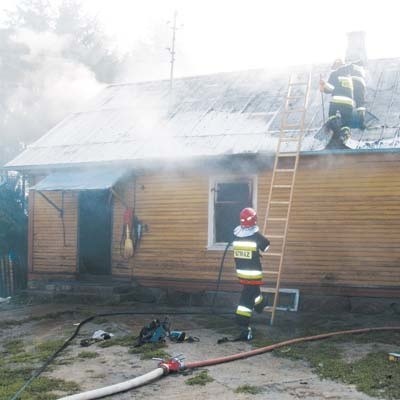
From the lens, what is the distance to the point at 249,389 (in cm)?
535

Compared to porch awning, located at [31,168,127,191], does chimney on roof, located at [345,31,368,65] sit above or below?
above

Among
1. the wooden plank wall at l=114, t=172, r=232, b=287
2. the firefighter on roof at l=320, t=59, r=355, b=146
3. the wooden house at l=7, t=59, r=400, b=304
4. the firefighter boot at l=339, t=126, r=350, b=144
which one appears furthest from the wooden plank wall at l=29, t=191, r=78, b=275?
the firefighter boot at l=339, t=126, r=350, b=144

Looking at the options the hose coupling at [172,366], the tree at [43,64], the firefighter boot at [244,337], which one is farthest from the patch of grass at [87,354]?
the tree at [43,64]

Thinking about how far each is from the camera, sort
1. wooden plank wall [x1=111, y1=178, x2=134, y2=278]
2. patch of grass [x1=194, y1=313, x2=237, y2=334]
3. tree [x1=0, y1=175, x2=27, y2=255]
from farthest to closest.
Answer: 1. tree [x1=0, y1=175, x2=27, y2=255]
2. wooden plank wall [x1=111, y1=178, x2=134, y2=278]
3. patch of grass [x1=194, y1=313, x2=237, y2=334]

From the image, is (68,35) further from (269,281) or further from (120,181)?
(269,281)

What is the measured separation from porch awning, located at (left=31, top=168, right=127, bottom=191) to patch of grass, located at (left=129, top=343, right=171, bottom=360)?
4.51 metres

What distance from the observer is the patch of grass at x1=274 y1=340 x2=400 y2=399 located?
5285mm

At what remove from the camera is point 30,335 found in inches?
335

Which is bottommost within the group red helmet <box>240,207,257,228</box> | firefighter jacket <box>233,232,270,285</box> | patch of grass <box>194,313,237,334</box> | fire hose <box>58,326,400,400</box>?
patch of grass <box>194,313,237,334</box>

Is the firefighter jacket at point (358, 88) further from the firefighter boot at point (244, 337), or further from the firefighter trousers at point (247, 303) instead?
the firefighter boot at point (244, 337)

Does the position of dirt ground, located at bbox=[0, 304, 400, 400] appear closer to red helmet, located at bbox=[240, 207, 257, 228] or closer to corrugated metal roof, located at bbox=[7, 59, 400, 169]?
red helmet, located at bbox=[240, 207, 257, 228]

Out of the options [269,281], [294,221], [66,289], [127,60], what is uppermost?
[127,60]

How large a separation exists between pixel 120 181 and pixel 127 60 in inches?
920

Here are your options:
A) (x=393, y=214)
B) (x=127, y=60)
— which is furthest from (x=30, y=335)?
(x=127, y=60)
